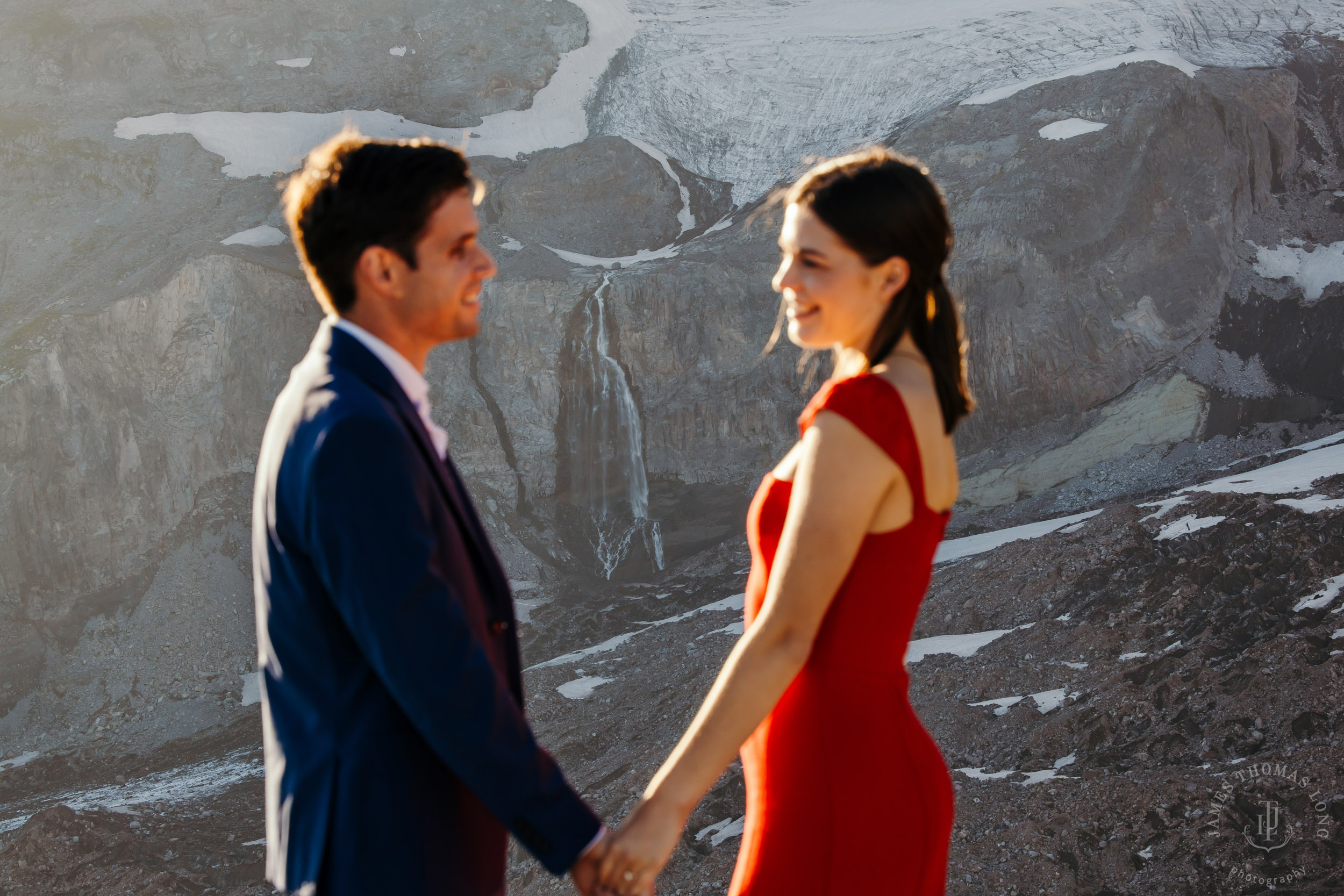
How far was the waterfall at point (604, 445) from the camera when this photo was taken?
45.5ft

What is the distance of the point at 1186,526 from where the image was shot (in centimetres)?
941

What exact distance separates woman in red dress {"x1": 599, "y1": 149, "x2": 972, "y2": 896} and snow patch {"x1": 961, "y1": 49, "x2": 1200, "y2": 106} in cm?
1530

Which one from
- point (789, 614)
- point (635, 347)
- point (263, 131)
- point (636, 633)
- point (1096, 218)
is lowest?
point (636, 633)

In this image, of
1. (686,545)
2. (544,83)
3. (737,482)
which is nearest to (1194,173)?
(737,482)

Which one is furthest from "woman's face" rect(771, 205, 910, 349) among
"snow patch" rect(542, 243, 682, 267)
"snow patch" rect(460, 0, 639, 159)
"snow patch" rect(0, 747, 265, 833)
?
"snow patch" rect(460, 0, 639, 159)

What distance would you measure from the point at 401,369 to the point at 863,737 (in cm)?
96

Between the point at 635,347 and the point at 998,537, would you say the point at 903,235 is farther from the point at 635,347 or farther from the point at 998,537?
the point at 635,347

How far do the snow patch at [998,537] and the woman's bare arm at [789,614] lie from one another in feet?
30.8

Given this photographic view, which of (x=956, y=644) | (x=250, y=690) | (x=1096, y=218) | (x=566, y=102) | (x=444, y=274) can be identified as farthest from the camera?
(x=566, y=102)

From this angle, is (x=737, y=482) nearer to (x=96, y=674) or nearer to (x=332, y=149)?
(x=96, y=674)

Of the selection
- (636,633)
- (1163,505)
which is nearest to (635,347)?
(636,633)

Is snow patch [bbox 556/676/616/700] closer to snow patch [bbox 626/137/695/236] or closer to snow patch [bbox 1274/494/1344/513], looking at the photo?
snow patch [bbox 1274/494/1344/513]

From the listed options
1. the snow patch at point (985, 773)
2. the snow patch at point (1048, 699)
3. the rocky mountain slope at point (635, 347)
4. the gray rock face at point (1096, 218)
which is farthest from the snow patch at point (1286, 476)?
the snow patch at point (985, 773)

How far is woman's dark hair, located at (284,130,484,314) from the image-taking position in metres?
1.74
